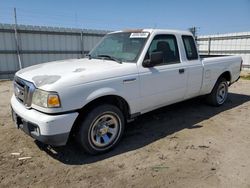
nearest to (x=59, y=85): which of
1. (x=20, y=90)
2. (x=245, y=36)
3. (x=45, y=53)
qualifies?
(x=20, y=90)

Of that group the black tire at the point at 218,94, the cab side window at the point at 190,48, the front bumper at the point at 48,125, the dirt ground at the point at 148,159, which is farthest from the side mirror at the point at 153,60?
the black tire at the point at 218,94

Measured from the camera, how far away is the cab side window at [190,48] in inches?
197


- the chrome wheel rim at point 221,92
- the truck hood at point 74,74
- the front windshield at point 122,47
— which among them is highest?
the front windshield at point 122,47

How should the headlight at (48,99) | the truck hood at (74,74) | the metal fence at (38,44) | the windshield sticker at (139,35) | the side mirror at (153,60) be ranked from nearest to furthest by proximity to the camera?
the headlight at (48,99)
the truck hood at (74,74)
the side mirror at (153,60)
the windshield sticker at (139,35)
the metal fence at (38,44)

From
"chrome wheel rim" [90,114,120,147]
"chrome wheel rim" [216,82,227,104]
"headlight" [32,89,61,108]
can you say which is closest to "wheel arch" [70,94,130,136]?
"chrome wheel rim" [90,114,120,147]

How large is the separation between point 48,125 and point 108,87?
1.02 metres

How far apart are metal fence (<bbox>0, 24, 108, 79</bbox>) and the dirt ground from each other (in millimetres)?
7387

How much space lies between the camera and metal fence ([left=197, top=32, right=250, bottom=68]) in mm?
14328

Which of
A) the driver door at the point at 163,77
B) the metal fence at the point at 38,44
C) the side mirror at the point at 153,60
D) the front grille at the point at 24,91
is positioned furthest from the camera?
the metal fence at the point at 38,44

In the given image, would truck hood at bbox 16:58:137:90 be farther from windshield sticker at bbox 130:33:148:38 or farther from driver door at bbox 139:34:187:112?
windshield sticker at bbox 130:33:148:38

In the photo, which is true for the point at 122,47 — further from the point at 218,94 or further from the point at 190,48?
the point at 218,94

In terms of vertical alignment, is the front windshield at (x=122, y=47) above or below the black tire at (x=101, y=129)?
above

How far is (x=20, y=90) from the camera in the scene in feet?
11.9

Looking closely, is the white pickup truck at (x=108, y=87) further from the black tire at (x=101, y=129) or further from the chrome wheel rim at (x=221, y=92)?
the chrome wheel rim at (x=221, y=92)
